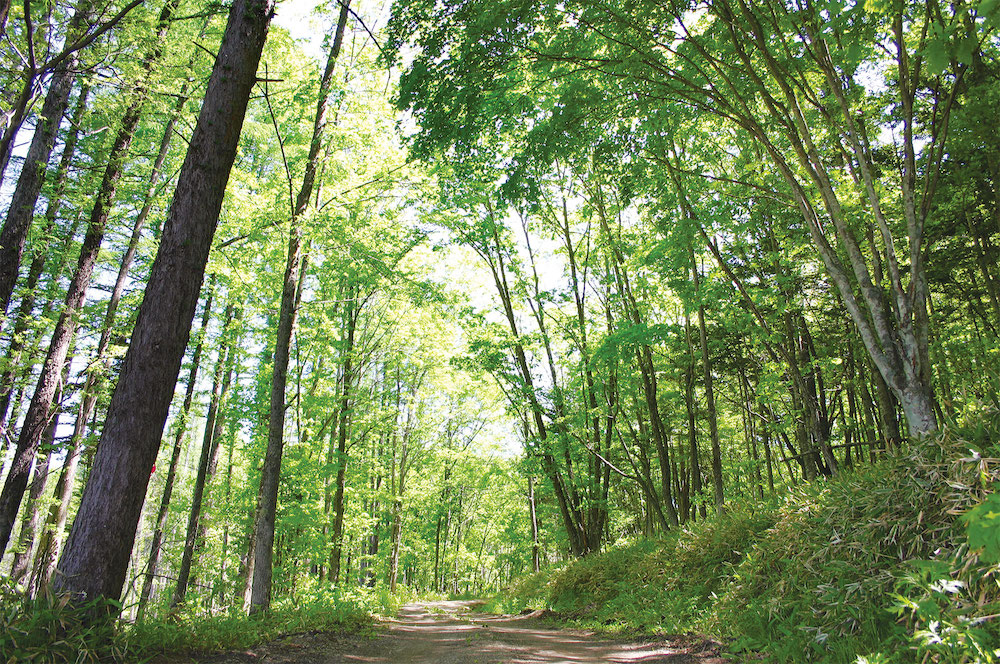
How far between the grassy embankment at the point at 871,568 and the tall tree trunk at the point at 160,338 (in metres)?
4.68

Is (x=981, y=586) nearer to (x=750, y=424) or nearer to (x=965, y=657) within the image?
(x=965, y=657)

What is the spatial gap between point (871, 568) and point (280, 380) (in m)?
7.58

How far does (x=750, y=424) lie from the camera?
1627 centimetres

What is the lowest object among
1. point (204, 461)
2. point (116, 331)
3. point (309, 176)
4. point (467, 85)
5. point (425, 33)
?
point (204, 461)

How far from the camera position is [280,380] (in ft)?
26.1

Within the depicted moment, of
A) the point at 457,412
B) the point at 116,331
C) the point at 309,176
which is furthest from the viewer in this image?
the point at 457,412

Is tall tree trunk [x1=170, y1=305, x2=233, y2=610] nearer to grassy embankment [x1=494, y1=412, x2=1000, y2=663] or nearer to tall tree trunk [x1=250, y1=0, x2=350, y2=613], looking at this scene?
tall tree trunk [x1=250, y1=0, x2=350, y2=613]

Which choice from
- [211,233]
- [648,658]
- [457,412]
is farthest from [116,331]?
[457,412]

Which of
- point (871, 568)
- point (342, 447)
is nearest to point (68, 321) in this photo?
point (342, 447)

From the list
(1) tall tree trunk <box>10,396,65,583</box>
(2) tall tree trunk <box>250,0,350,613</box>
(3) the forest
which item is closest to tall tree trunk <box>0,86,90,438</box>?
(3) the forest

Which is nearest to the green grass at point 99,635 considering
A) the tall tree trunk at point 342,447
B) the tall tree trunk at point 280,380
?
the tall tree trunk at point 280,380

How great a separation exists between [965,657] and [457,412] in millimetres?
22337

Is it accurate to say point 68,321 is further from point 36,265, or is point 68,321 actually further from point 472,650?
point 472,650

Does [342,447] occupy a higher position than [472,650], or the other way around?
[342,447]
